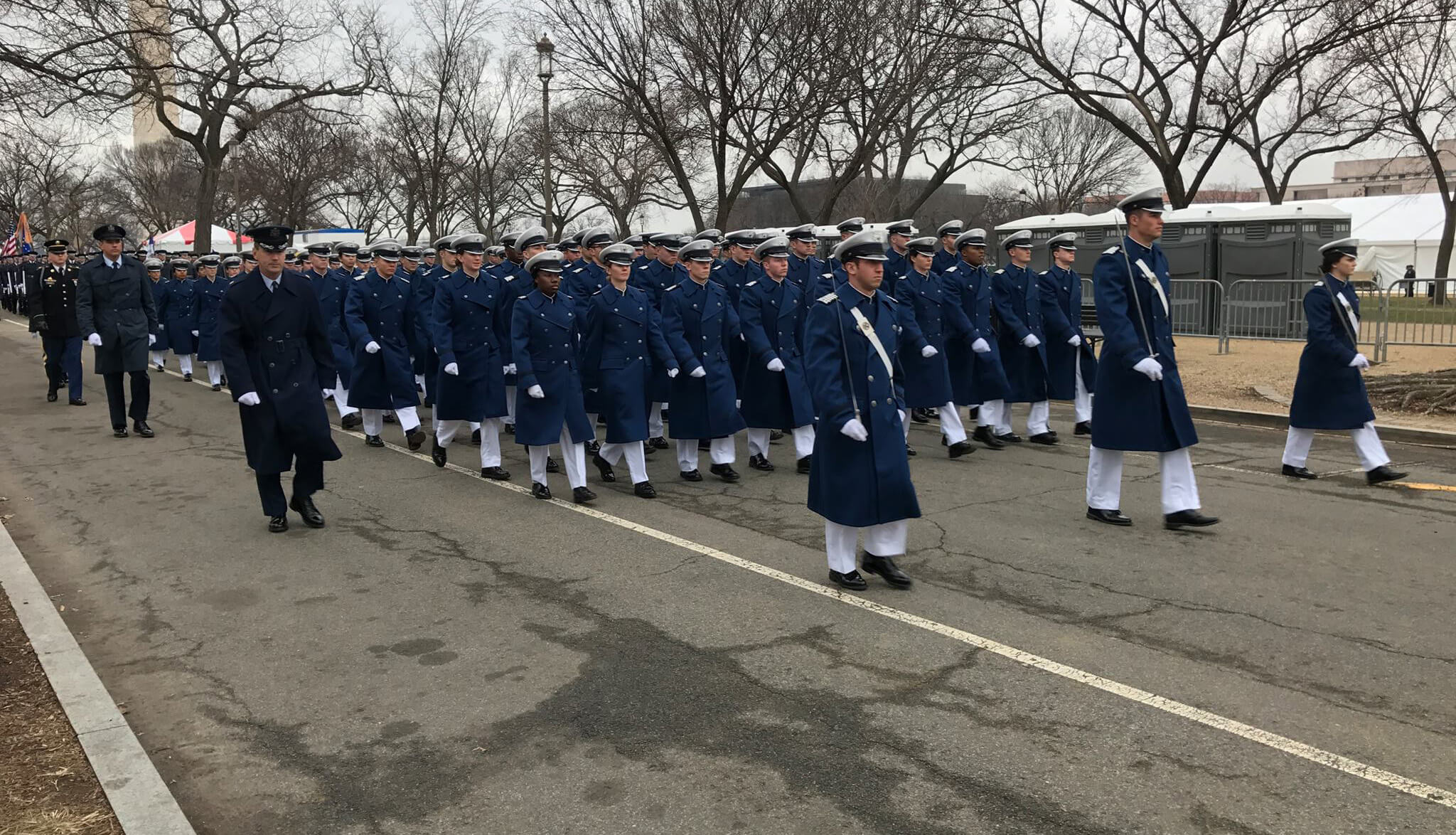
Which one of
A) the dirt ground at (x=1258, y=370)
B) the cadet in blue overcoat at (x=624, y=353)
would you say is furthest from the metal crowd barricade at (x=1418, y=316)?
the cadet in blue overcoat at (x=624, y=353)

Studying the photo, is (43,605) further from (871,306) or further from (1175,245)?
(1175,245)

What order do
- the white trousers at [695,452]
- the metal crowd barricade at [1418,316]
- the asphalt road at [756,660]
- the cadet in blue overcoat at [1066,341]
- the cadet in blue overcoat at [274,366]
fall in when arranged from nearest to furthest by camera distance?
the asphalt road at [756,660]
the cadet in blue overcoat at [274,366]
the white trousers at [695,452]
the cadet in blue overcoat at [1066,341]
the metal crowd barricade at [1418,316]

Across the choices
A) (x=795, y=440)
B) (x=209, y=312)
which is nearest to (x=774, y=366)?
(x=795, y=440)

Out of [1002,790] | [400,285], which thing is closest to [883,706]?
[1002,790]

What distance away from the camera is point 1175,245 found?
23094 millimetres

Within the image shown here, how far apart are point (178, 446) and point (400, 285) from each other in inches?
110

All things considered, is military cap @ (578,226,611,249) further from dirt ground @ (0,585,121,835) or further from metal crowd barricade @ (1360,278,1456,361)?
metal crowd barricade @ (1360,278,1456,361)

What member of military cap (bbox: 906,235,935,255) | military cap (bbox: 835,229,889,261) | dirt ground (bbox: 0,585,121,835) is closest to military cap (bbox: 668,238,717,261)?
military cap (bbox: 906,235,935,255)

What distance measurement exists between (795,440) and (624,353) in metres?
1.87

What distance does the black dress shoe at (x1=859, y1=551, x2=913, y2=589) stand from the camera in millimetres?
6347

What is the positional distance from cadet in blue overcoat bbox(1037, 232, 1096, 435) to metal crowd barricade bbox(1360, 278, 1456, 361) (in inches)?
276

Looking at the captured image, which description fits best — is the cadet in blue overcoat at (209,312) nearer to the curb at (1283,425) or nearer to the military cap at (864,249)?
the curb at (1283,425)

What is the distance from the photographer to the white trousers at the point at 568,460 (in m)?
8.88

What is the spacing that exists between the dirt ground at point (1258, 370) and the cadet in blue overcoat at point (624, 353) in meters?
7.01
